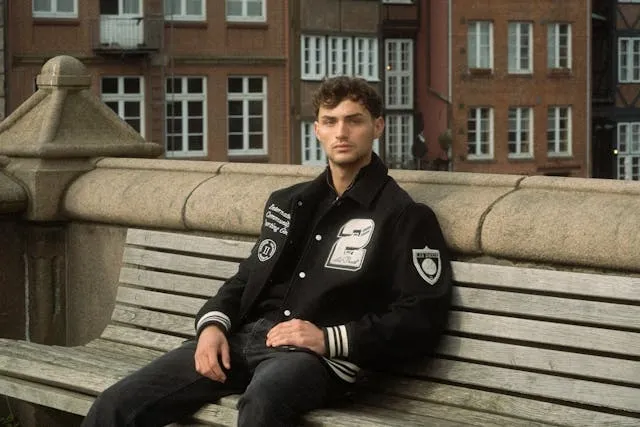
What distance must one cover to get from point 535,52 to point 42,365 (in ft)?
189

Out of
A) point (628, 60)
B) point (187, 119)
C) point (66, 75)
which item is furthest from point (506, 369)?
point (628, 60)

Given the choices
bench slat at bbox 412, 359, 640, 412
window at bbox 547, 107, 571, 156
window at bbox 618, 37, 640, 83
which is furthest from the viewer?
window at bbox 618, 37, 640, 83

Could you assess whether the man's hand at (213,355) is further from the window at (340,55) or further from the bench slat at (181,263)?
the window at (340,55)

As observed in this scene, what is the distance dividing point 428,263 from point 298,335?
0.41 meters

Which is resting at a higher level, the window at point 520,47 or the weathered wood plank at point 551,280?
the window at point 520,47

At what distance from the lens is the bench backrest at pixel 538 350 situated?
15.6 ft

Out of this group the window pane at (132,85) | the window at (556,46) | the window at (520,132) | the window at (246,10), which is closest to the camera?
the window pane at (132,85)

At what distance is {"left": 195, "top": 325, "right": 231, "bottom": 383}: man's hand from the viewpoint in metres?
5.12

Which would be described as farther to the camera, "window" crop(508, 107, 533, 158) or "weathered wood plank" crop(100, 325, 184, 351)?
"window" crop(508, 107, 533, 158)

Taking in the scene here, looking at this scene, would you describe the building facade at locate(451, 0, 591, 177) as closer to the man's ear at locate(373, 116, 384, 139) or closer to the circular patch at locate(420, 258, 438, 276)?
the man's ear at locate(373, 116, 384, 139)

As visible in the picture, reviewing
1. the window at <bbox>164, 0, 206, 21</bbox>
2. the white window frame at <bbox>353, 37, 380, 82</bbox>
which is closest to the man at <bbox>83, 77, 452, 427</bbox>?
the window at <bbox>164, 0, 206, 21</bbox>

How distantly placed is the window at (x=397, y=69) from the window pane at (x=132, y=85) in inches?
470

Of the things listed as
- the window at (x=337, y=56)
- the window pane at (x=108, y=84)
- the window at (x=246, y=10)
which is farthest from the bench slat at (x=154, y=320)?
the window at (x=337, y=56)

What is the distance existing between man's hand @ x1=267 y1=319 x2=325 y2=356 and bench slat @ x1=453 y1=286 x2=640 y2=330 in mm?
462
